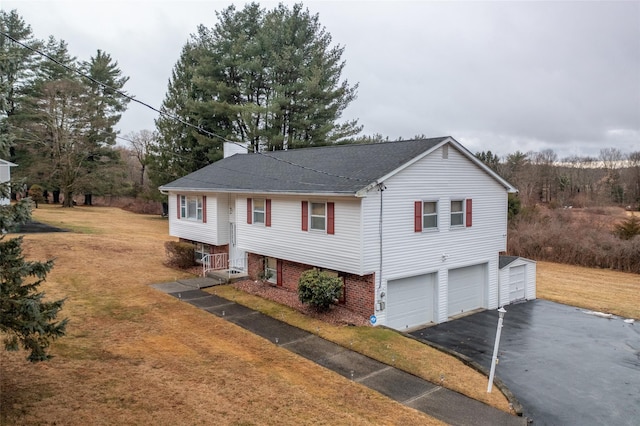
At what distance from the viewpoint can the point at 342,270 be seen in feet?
44.9

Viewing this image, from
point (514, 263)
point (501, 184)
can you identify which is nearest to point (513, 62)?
point (501, 184)

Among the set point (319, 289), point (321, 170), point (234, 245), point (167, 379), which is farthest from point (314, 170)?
point (167, 379)

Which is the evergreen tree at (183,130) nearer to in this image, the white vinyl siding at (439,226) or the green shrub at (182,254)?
the green shrub at (182,254)

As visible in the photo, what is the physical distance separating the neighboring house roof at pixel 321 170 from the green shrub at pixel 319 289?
2.76 metres

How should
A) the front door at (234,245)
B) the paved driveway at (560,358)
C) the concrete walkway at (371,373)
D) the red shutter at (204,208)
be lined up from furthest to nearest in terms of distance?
the red shutter at (204,208), the front door at (234,245), the paved driveway at (560,358), the concrete walkway at (371,373)

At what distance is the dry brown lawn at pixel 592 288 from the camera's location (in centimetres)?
1808

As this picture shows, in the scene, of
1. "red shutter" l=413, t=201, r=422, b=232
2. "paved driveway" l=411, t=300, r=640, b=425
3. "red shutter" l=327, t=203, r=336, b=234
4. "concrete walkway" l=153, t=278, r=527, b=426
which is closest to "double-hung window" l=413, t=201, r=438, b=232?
"red shutter" l=413, t=201, r=422, b=232

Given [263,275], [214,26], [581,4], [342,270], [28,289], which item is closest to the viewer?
[28,289]

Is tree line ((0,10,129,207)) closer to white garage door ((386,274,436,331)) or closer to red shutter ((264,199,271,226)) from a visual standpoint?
red shutter ((264,199,271,226))

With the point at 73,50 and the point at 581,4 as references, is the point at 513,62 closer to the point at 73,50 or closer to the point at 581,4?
the point at 581,4

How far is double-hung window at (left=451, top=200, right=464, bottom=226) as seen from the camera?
51.8 ft

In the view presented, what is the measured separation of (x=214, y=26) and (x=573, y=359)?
122 feet

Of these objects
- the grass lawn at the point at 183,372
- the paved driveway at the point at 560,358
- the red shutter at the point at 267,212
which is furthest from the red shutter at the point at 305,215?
the paved driveway at the point at 560,358

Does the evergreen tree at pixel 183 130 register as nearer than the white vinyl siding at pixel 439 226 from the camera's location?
No
